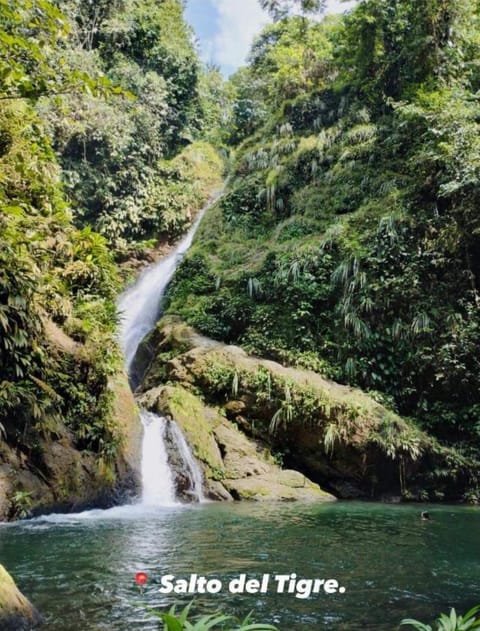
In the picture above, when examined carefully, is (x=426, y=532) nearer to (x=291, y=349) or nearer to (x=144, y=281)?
(x=291, y=349)

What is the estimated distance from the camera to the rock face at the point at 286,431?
11.4m

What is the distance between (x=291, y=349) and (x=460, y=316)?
4364mm

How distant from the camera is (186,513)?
8.80 m

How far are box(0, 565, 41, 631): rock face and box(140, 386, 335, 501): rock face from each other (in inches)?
288

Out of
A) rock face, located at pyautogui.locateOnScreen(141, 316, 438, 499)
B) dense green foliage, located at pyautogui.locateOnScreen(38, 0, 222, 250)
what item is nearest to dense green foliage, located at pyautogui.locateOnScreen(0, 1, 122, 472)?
rock face, located at pyautogui.locateOnScreen(141, 316, 438, 499)

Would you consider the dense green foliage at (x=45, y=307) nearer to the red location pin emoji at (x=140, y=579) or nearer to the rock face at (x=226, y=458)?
the rock face at (x=226, y=458)

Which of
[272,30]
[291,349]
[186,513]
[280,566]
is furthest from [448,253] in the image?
[272,30]

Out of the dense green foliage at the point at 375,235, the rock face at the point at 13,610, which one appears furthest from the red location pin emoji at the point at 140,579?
the dense green foliage at the point at 375,235

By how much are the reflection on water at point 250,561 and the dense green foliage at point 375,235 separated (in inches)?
201

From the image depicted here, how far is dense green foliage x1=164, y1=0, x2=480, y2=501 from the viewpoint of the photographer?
13789mm

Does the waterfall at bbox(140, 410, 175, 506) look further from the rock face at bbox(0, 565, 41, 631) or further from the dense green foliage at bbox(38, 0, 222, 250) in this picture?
the dense green foliage at bbox(38, 0, 222, 250)

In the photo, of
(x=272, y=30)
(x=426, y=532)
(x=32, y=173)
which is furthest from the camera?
(x=272, y=30)

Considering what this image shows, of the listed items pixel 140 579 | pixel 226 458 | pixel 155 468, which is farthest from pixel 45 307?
pixel 140 579

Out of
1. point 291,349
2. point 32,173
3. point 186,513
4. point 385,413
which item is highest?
point 32,173
